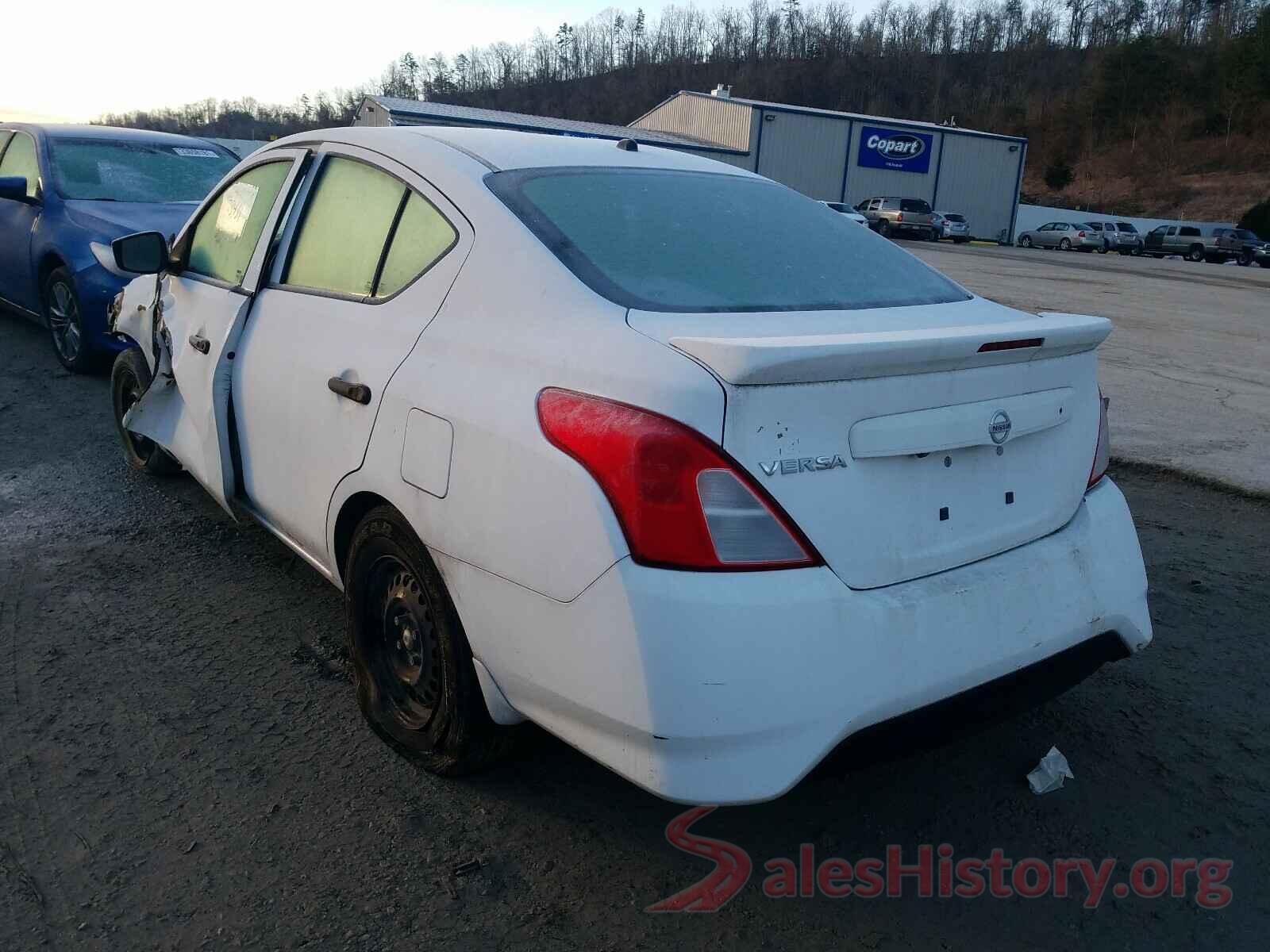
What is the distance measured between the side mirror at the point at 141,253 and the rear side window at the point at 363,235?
1027 mm

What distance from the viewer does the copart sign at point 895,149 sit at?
47.9m

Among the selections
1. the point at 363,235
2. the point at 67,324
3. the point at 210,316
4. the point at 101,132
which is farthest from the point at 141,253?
the point at 101,132

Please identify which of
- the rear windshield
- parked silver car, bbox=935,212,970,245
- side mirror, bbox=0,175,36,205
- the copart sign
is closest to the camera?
the rear windshield

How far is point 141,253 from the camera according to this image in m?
3.89

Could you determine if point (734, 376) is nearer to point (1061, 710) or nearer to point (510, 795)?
point (510, 795)

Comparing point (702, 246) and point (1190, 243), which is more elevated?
point (702, 246)

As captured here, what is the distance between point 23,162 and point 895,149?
4618 cm

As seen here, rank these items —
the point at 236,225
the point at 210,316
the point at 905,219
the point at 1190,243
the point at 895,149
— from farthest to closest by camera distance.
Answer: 1. the point at 895,149
2. the point at 1190,243
3. the point at 905,219
4. the point at 236,225
5. the point at 210,316

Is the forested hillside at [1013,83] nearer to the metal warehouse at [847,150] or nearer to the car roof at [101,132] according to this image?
the metal warehouse at [847,150]

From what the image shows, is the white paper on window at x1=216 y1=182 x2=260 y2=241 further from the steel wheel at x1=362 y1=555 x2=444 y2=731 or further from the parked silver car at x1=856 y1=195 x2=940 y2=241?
the parked silver car at x1=856 y1=195 x2=940 y2=241

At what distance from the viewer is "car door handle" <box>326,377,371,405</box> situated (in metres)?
2.57

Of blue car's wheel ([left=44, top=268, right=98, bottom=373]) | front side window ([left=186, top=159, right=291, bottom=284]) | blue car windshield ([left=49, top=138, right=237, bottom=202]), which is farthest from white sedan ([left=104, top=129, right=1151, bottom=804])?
blue car windshield ([left=49, top=138, right=237, bottom=202])

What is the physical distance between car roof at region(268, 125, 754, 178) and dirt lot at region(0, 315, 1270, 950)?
1576 mm

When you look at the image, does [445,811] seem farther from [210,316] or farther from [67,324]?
[67,324]
